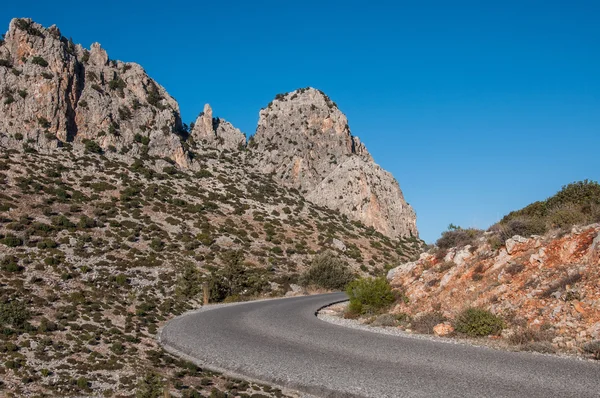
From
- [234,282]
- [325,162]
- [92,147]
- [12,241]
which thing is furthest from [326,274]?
[325,162]

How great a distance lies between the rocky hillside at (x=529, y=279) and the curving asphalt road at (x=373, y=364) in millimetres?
1797

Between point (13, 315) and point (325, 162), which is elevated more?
point (325, 162)

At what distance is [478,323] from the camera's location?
15.0 meters

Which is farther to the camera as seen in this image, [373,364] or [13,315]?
[13,315]

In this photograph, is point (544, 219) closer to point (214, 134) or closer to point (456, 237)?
point (456, 237)

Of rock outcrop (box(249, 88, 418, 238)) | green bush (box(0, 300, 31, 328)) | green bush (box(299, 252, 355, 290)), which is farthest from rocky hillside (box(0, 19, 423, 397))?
rock outcrop (box(249, 88, 418, 238))

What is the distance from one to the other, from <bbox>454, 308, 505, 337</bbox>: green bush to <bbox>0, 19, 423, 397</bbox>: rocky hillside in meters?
8.24

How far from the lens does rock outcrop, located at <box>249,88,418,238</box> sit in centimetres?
8775

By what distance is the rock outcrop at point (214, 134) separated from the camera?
10200 cm

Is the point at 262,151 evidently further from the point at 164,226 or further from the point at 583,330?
the point at 583,330

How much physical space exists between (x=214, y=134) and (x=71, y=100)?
39488 millimetres

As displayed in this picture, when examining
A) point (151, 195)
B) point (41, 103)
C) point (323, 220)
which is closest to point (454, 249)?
point (151, 195)

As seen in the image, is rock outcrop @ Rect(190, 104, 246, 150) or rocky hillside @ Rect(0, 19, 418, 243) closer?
rocky hillside @ Rect(0, 19, 418, 243)

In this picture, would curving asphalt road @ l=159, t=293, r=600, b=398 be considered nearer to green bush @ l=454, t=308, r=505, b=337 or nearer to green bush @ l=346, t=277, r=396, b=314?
green bush @ l=454, t=308, r=505, b=337
